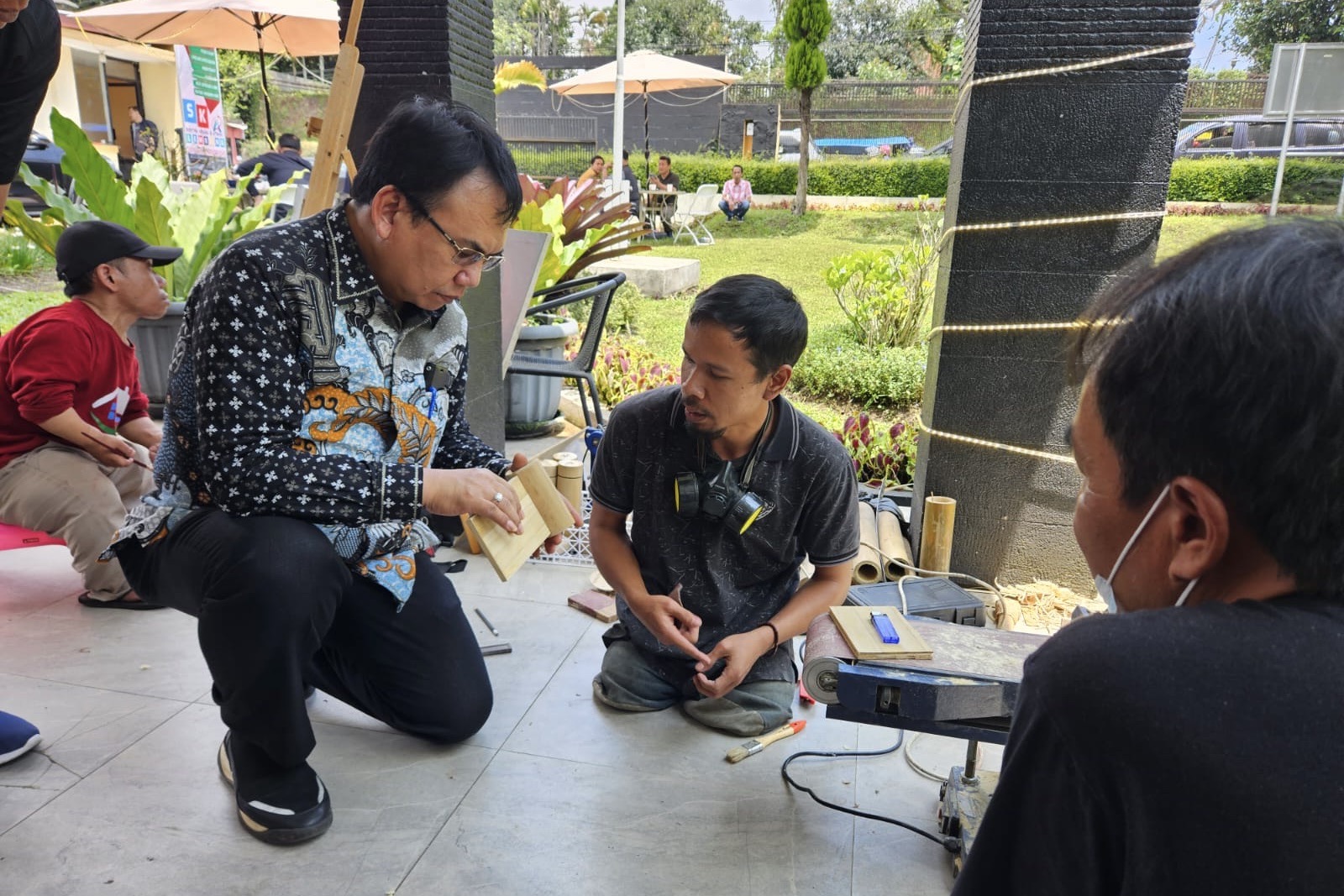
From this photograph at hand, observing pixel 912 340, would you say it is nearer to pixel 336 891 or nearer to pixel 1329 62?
pixel 1329 62

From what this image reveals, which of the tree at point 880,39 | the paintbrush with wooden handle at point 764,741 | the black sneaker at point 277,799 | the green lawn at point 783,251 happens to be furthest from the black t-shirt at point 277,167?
the tree at point 880,39

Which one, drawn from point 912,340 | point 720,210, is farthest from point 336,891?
point 720,210

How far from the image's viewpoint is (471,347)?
415cm

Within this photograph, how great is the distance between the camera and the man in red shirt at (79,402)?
2.99 meters

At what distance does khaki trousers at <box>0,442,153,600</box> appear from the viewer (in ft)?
9.83

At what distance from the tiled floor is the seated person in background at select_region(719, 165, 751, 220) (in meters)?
16.1

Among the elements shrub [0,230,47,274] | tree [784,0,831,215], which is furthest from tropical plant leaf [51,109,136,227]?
tree [784,0,831,215]

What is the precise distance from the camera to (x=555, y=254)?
503 centimetres

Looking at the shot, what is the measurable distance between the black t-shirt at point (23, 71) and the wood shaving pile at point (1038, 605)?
3.29 meters

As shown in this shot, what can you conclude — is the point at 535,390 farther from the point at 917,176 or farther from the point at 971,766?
the point at 917,176

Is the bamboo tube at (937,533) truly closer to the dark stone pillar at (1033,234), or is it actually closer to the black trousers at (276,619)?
the dark stone pillar at (1033,234)

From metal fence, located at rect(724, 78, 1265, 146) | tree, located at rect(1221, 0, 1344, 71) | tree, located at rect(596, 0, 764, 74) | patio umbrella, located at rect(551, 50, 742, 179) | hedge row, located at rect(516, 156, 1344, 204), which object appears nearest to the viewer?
hedge row, located at rect(516, 156, 1344, 204)

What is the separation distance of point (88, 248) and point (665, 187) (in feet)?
51.1

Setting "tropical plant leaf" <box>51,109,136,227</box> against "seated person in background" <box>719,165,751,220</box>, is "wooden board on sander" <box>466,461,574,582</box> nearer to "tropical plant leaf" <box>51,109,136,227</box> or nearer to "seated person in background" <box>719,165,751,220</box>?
"tropical plant leaf" <box>51,109,136,227</box>
